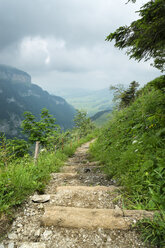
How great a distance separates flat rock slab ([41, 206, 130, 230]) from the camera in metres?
2.02

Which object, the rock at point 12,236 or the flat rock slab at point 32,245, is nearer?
the flat rock slab at point 32,245

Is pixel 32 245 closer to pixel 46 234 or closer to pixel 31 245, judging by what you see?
pixel 31 245

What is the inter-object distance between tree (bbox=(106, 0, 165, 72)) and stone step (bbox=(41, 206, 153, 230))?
15.2 ft

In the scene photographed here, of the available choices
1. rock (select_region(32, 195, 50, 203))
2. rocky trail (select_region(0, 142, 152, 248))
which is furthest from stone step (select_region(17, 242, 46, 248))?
rock (select_region(32, 195, 50, 203))

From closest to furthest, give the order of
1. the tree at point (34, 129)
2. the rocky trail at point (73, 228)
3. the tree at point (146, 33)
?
the rocky trail at point (73, 228) < the tree at point (146, 33) < the tree at point (34, 129)

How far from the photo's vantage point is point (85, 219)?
84.1 inches

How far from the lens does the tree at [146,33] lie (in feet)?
12.6

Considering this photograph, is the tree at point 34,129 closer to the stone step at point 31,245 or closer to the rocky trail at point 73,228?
the rocky trail at point 73,228

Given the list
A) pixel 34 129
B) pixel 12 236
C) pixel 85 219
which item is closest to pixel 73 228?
pixel 85 219

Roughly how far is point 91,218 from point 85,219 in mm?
100

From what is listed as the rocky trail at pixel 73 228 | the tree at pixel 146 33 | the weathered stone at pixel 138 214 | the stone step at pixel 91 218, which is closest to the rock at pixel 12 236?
the rocky trail at pixel 73 228

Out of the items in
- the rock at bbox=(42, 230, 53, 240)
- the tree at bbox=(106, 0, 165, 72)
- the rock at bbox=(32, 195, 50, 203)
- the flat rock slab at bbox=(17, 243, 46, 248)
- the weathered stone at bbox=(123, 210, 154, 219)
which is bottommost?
the rock at bbox=(42, 230, 53, 240)

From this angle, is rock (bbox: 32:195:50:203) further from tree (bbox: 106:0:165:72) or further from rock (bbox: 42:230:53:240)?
tree (bbox: 106:0:165:72)

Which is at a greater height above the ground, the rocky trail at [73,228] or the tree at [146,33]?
the tree at [146,33]
